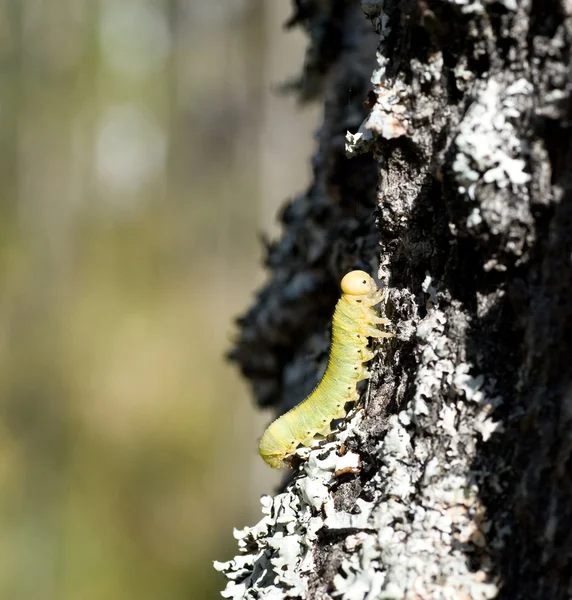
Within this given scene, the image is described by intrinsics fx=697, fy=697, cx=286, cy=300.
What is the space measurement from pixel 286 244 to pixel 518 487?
1.49 m

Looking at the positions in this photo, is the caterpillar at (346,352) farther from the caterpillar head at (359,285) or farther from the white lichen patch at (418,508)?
the white lichen patch at (418,508)

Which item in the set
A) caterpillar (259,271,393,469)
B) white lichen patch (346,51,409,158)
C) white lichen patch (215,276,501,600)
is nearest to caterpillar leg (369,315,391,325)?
caterpillar (259,271,393,469)

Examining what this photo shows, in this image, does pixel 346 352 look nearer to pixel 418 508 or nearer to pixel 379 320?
pixel 379 320

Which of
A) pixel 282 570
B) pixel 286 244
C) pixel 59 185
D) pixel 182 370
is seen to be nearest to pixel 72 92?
pixel 59 185

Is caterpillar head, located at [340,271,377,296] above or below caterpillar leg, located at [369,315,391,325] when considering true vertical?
above

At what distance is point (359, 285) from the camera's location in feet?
4.63

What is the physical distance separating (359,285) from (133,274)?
6.72m

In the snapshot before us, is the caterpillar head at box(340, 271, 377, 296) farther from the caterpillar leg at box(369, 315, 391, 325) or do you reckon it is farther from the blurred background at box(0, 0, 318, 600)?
the blurred background at box(0, 0, 318, 600)

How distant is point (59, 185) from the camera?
26.5 ft

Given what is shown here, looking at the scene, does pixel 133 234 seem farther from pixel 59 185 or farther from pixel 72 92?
pixel 72 92

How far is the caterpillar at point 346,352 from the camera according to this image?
4.50 ft

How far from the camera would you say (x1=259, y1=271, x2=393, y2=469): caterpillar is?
1371 millimetres

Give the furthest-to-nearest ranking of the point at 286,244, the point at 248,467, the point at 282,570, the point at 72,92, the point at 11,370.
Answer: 1. the point at 72,92
2. the point at 248,467
3. the point at 11,370
4. the point at 286,244
5. the point at 282,570

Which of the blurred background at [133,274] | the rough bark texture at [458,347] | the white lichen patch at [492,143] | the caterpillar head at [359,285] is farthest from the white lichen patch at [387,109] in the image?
the blurred background at [133,274]
